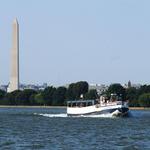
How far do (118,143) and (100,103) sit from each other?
75.3m

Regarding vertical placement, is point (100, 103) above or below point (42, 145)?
above

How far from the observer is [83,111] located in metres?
153

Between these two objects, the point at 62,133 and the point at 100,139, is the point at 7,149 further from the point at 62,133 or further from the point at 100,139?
the point at 62,133

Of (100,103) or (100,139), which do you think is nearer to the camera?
(100,139)

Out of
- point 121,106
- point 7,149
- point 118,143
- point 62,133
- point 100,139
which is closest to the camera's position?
point 7,149

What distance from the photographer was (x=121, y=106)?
148 meters

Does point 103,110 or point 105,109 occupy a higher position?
point 105,109

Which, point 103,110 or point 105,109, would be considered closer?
point 105,109

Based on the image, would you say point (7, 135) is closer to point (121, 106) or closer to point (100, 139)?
point (100, 139)

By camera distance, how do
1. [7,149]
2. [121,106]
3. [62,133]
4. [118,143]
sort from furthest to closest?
[121,106] → [62,133] → [118,143] → [7,149]

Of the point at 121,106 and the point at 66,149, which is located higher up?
the point at 121,106

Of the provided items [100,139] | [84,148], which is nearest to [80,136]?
[100,139]

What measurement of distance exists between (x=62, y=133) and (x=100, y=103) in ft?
196

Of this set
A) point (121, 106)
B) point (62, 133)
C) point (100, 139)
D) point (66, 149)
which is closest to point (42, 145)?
point (66, 149)
